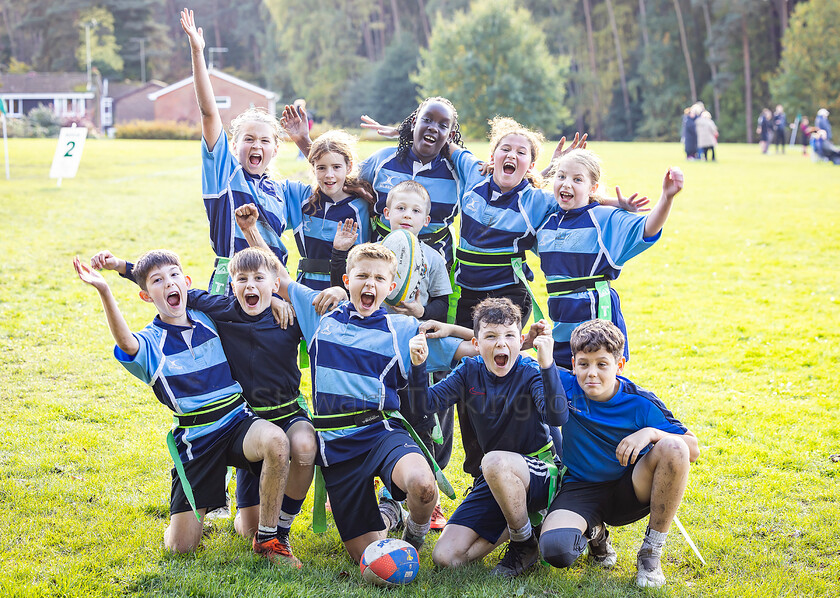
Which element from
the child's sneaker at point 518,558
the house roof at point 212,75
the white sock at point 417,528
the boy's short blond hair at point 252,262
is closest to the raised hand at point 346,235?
the boy's short blond hair at point 252,262

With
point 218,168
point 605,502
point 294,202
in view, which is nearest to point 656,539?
point 605,502

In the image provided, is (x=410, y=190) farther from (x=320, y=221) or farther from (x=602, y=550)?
(x=602, y=550)

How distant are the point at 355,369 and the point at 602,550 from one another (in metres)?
1.59

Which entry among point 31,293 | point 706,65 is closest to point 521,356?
point 31,293

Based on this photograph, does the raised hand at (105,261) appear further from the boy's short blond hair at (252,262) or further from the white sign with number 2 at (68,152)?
the white sign with number 2 at (68,152)

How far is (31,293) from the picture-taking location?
1003 cm

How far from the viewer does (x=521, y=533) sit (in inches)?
155

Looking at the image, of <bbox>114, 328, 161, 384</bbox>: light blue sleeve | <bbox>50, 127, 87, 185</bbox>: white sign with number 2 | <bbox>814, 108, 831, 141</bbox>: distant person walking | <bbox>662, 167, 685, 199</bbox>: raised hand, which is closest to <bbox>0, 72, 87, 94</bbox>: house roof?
<bbox>50, 127, 87, 185</bbox>: white sign with number 2

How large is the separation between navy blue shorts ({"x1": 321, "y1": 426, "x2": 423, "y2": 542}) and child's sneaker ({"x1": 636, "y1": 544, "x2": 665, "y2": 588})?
1.21m

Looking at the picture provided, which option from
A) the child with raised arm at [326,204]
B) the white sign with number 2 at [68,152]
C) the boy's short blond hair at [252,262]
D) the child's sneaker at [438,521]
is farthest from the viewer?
the white sign with number 2 at [68,152]

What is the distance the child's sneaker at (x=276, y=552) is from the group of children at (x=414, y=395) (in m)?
0.01

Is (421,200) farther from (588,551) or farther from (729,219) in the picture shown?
(729,219)

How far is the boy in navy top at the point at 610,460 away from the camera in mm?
3785

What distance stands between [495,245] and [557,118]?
50.0 m
